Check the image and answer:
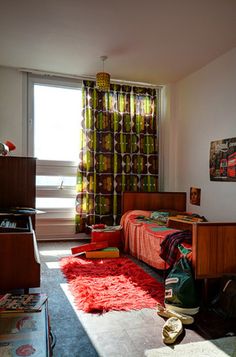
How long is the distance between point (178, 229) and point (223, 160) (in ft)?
3.18

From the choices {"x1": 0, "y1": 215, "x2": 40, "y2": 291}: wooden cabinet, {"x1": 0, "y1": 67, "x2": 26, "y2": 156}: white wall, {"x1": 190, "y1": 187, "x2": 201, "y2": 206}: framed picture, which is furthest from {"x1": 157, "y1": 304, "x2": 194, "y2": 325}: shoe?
{"x1": 0, "y1": 67, "x2": 26, "y2": 156}: white wall

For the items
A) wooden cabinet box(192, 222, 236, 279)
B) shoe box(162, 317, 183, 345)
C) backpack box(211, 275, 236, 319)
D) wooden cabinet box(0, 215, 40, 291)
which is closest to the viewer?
shoe box(162, 317, 183, 345)

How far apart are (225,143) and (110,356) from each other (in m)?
2.62

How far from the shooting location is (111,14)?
275 cm

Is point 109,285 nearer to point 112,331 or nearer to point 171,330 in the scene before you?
point 112,331

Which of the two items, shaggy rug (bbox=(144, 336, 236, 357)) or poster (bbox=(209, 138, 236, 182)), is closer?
shaggy rug (bbox=(144, 336, 236, 357))

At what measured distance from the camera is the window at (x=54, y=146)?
175 inches

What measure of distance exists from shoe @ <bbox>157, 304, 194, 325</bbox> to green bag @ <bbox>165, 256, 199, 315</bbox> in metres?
0.06

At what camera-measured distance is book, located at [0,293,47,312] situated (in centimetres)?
151

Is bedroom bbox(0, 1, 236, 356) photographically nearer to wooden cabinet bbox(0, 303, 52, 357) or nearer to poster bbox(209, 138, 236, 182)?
poster bbox(209, 138, 236, 182)

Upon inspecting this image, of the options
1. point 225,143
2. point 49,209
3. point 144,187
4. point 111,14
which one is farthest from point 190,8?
point 49,209

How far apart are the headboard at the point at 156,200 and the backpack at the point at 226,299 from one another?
6.87 feet

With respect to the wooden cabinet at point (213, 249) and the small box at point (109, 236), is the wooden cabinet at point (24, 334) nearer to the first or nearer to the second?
the wooden cabinet at point (213, 249)

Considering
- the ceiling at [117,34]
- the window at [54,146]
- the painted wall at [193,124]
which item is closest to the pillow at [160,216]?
the painted wall at [193,124]
